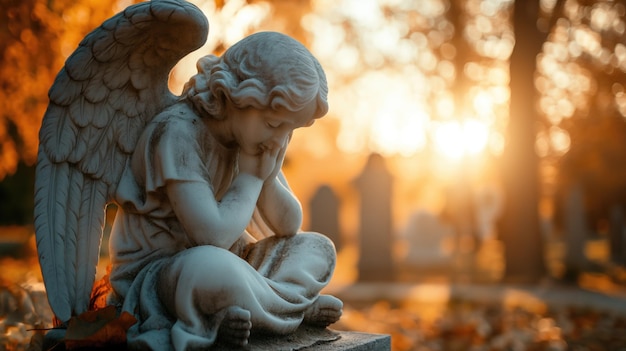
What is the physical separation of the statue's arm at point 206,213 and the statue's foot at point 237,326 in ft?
0.99

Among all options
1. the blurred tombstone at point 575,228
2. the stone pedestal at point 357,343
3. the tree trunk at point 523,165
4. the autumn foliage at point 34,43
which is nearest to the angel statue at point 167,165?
the stone pedestal at point 357,343

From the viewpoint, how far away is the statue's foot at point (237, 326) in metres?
2.35

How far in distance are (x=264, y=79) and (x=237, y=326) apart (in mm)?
949

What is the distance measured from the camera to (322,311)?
291 centimetres

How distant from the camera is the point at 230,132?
2768 mm

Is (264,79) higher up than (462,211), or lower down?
higher up

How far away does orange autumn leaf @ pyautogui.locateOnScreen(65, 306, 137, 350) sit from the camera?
2.39 metres

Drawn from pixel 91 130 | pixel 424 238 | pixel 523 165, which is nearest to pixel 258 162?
pixel 91 130

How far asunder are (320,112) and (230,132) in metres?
0.39

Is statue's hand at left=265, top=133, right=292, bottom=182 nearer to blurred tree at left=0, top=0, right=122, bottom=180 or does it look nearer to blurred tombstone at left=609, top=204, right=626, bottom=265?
blurred tree at left=0, top=0, right=122, bottom=180

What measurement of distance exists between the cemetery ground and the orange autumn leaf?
981 millimetres

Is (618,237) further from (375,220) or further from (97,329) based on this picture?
(97,329)

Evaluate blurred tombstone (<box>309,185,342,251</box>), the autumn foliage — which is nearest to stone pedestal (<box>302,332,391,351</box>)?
the autumn foliage

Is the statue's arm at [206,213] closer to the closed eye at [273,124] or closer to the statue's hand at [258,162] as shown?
the statue's hand at [258,162]
